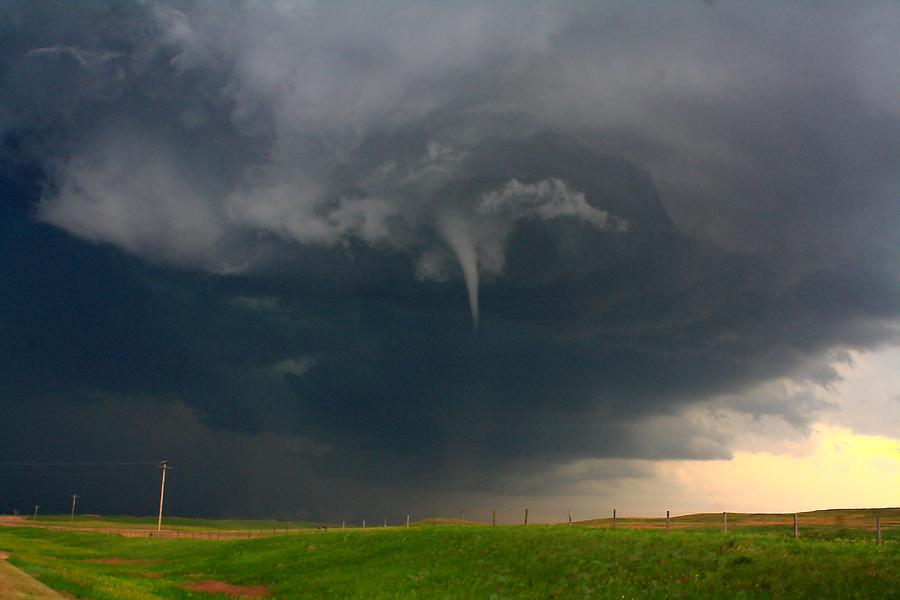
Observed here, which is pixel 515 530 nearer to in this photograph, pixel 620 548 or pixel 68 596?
pixel 620 548

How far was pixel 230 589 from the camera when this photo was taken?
57.6 metres

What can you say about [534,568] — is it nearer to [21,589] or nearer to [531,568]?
[531,568]

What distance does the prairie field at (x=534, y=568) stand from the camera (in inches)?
1521

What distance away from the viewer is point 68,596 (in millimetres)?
44250

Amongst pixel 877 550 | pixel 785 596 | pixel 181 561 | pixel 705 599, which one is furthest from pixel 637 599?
pixel 181 561

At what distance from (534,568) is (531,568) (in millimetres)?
274

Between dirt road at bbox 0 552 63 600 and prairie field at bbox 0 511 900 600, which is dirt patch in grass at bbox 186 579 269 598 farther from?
dirt road at bbox 0 552 63 600

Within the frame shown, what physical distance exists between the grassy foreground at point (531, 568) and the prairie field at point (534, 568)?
10 cm

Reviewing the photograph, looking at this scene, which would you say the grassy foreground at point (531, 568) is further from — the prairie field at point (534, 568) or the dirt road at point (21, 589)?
the dirt road at point (21, 589)

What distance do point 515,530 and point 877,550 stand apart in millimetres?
30720

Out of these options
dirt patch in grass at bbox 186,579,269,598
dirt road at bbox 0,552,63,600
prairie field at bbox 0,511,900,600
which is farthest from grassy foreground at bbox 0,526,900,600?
dirt road at bbox 0,552,63,600

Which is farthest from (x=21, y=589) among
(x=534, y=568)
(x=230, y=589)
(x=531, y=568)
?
(x=534, y=568)

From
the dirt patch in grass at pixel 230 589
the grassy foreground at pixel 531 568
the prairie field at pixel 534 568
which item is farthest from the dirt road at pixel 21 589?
the dirt patch in grass at pixel 230 589

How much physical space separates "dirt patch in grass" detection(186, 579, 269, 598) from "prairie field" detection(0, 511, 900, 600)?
83mm
